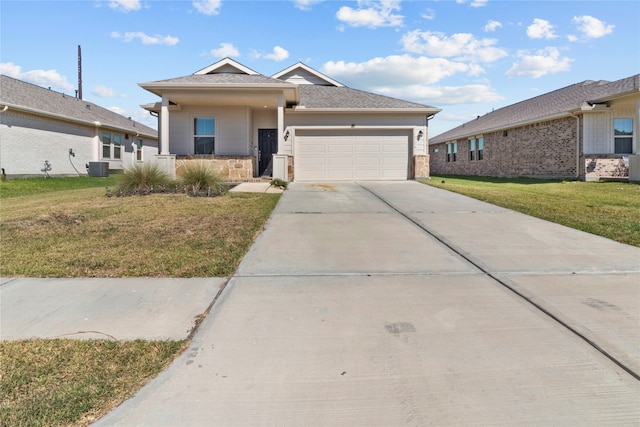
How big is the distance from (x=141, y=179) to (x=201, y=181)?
1919mm

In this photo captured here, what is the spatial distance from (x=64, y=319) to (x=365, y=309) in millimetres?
2776

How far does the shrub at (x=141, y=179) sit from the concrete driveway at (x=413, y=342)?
7664 mm

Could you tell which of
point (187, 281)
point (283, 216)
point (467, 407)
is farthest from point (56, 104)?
point (467, 407)

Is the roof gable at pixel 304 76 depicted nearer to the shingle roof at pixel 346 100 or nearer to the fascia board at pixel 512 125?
the shingle roof at pixel 346 100

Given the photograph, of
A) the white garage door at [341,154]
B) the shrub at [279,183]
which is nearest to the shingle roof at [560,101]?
the white garage door at [341,154]

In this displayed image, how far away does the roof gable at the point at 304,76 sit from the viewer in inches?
837

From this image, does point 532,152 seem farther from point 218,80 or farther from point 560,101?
point 218,80

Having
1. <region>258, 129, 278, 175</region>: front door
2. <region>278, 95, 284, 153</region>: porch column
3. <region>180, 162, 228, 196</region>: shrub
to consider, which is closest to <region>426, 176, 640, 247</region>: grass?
<region>278, 95, 284, 153</region>: porch column

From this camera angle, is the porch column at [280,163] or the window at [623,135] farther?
the window at [623,135]

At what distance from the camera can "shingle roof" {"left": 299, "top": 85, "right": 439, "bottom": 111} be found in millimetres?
17797

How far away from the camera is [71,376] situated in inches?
107

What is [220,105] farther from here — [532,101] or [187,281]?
[532,101]

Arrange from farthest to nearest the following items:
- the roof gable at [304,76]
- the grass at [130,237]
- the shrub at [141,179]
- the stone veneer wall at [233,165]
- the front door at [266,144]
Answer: the roof gable at [304,76] < the front door at [266,144] < the stone veneer wall at [233,165] < the shrub at [141,179] < the grass at [130,237]

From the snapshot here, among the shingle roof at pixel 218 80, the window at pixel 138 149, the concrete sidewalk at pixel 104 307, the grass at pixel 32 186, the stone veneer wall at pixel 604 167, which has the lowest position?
the concrete sidewalk at pixel 104 307
